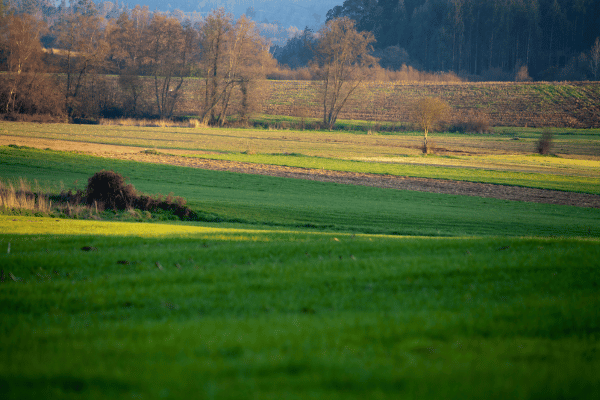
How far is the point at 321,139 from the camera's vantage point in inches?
2532

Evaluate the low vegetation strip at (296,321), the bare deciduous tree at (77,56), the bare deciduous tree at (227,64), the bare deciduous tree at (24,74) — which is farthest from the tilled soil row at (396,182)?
the bare deciduous tree at (77,56)

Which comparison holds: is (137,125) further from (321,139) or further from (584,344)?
(584,344)

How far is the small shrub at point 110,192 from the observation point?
18.5m

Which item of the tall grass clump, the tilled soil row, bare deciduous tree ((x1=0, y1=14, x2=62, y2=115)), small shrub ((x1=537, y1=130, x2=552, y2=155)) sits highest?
bare deciduous tree ((x1=0, y1=14, x2=62, y2=115))

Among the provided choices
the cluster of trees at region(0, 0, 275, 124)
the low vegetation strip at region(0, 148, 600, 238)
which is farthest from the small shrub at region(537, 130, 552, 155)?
the cluster of trees at region(0, 0, 275, 124)

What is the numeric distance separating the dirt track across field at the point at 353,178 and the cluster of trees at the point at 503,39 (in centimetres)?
10187

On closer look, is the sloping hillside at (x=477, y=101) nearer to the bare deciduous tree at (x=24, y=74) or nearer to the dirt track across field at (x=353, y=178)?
the bare deciduous tree at (x=24, y=74)

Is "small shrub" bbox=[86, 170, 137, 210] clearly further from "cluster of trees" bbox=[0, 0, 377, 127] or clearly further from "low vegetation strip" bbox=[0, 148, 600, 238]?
"cluster of trees" bbox=[0, 0, 377, 127]

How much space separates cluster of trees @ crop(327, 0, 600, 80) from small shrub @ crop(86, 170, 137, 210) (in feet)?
401

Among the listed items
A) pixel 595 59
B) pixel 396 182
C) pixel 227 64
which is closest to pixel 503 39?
pixel 595 59

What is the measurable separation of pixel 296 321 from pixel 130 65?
283 feet

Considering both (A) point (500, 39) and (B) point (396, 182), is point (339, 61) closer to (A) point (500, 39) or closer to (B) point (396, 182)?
(B) point (396, 182)

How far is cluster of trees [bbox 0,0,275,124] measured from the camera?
2687 inches

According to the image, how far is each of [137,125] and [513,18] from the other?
4385 inches
